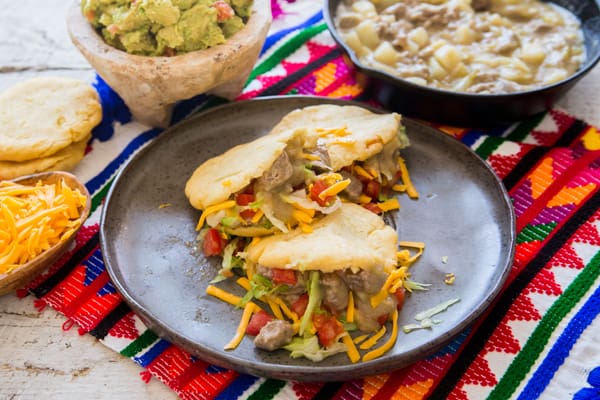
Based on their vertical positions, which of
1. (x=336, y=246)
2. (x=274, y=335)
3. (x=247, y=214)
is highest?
(x=336, y=246)

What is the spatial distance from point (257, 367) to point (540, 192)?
76.5 inches

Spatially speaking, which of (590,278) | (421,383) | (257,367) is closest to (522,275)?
(590,278)

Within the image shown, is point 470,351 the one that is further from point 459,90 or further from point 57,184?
point 57,184

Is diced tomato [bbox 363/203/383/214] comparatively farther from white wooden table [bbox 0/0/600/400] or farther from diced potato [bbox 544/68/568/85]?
diced potato [bbox 544/68/568/85]

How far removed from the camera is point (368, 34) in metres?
4.16

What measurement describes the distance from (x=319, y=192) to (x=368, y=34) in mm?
1679

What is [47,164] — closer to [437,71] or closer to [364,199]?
[364,199]

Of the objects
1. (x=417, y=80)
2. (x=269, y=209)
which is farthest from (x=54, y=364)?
(x=417, y=80)

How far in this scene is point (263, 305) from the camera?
277 cm

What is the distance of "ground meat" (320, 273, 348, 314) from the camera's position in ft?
8.54

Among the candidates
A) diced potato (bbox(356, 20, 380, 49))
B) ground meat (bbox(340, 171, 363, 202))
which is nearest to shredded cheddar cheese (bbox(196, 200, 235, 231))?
ground meat (bbox(340, 171, 363, 202))

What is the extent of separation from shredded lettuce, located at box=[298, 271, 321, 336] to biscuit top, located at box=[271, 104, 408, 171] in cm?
70

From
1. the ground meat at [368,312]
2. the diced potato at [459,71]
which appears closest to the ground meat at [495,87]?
the diced potato at [459,71]

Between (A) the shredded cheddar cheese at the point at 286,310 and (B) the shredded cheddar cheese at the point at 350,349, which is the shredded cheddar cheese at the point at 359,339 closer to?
(B) the shredded cheddar cheese at the point at 350,349
